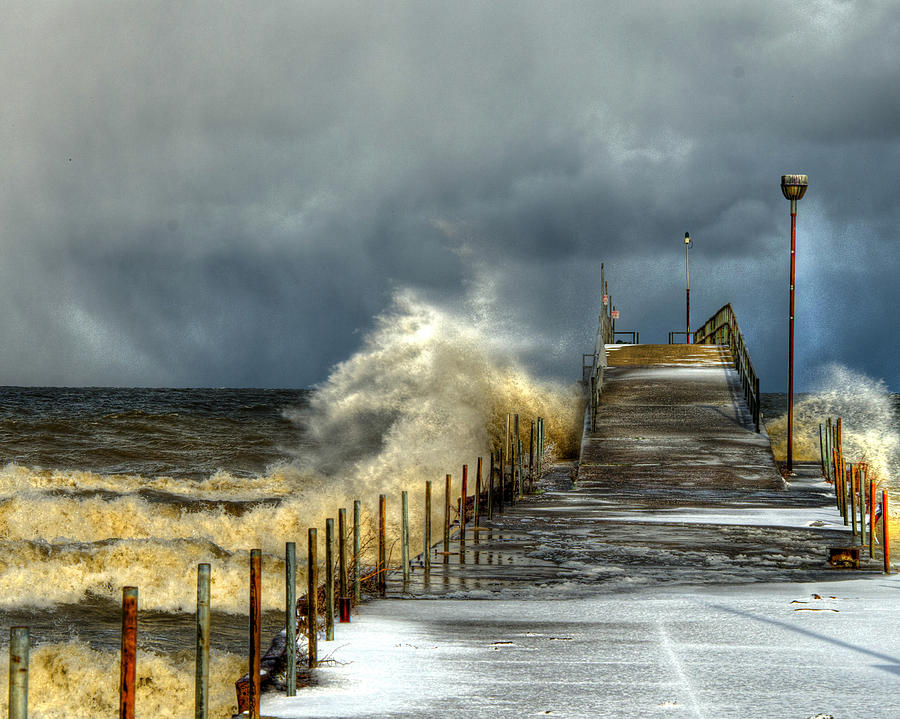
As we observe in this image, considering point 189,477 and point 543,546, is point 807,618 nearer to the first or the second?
point 543,546

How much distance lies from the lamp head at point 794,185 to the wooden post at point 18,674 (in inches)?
783

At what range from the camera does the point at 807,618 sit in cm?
813

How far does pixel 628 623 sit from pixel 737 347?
22928 mm

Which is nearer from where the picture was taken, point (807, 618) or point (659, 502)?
point (807, 618)

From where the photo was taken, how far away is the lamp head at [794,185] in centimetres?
2148

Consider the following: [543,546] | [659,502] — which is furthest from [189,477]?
[543,546]

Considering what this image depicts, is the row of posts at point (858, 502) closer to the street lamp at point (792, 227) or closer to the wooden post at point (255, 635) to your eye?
the street lamp at point (792, 227)

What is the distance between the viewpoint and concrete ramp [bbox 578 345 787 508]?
18.3 metres

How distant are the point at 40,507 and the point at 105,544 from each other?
7229 mm

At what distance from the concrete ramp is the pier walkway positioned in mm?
1187

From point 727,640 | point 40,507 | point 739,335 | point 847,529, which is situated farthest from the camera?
point 739,335

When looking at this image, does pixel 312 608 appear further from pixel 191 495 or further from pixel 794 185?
pixel 191 495

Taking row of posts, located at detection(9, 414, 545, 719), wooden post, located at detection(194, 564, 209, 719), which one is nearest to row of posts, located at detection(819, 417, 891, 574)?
row of posts, located at detection(9, 414, 545, 719)

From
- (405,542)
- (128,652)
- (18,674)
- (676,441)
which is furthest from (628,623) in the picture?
(676,441)
